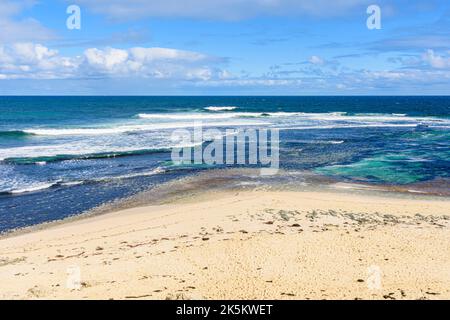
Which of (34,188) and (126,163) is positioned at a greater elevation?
(126,163)

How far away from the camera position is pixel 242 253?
1129cm

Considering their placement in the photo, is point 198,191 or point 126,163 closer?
point 198,191

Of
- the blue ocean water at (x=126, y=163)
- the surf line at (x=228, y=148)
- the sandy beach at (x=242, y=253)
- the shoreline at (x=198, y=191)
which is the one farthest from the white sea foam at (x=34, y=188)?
the surf line at (x=228, y=148)

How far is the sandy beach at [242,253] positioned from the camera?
9094 millimetres

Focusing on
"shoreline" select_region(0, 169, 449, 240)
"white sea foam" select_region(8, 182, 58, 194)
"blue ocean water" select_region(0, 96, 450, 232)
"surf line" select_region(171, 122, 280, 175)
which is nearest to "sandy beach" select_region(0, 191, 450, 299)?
"shoreline" select_region(0, 169, 449, 240)

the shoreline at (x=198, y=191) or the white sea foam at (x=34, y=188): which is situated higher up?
the white sea foam at (x=34, y=188)

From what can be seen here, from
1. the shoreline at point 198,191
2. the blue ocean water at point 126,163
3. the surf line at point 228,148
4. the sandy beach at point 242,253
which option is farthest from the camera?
the surf line at point 228,148

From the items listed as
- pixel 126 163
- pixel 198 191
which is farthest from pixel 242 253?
pixel 126 163

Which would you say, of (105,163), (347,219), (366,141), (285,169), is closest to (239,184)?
(285,169)

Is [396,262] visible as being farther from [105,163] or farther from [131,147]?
[131,147]

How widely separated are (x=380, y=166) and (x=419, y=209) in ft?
32.2

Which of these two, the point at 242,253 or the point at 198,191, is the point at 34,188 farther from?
the point at 242,253

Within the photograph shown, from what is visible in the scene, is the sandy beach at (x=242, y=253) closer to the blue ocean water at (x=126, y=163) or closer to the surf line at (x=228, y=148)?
the blue ocean water at (x=126, y=163)

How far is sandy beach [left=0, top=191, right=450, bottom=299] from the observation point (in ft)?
29.8
